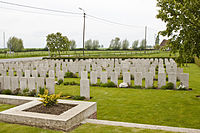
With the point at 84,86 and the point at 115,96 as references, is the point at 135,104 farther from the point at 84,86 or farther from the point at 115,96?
the point at 84,86

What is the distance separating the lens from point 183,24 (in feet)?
20.6

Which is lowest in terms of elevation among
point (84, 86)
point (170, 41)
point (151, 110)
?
point (151, 110)

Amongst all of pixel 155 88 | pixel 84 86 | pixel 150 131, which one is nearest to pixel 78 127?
pixel 150 131

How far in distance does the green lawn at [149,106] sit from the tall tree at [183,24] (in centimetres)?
173

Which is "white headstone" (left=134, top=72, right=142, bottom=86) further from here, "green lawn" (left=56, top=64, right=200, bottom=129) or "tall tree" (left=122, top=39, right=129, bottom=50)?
"tall tree" (left=122, top=39, right=129, bottom=50)

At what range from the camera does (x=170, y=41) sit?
22.9ft

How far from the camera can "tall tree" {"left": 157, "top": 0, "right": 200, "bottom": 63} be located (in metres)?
6.15

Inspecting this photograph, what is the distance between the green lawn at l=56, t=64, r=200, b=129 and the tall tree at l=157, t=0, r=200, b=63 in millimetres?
1734

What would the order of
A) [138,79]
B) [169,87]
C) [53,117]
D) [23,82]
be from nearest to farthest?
1. [53,117]
2. [23,82]
3. [169,87]
4. [138,79]

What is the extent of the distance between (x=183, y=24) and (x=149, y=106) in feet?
9.57

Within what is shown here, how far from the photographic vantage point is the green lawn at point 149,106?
563cm

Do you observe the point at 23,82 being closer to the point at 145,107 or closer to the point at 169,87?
the point at 145,107

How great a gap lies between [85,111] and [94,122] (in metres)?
0.40

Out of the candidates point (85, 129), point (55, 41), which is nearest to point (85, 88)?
point (85, 129)
